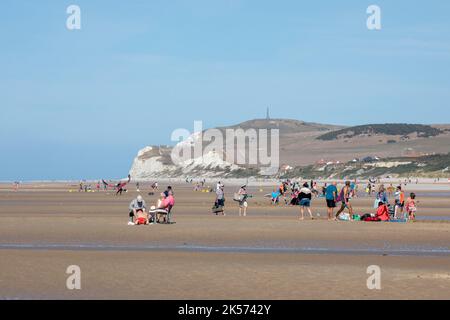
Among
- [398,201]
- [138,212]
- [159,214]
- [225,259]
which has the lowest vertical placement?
[225,259]

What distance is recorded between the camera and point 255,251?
18.4 metres

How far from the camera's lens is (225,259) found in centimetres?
1675

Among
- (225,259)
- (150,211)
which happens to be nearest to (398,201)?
(150,211)

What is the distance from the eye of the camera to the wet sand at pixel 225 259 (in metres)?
12.6

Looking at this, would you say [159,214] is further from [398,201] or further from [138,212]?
[398,201]

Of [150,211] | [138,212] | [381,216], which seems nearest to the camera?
[138,212]

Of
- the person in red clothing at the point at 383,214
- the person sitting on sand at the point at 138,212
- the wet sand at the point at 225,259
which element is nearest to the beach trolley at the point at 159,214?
the person sitting on sand at the point at 138,212

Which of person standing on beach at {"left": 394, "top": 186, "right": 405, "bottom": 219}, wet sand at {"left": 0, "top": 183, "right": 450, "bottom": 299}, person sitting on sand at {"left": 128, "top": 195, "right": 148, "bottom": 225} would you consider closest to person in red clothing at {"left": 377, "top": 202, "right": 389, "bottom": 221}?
wet sand at {"left": 0, "top": 183, "right": 450, "bottom": 299}

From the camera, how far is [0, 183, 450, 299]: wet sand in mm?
12570

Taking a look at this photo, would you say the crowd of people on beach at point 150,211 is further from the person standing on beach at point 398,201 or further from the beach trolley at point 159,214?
the person standing on beach at point 398,201

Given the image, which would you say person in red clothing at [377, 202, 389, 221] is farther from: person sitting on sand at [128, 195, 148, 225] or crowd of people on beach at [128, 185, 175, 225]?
person sitting on sand at [128, 195, 148, 225]
